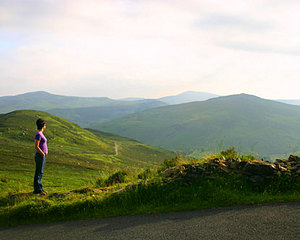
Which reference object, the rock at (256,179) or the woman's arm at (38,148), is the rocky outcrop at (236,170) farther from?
the woman's arm at (38,148)


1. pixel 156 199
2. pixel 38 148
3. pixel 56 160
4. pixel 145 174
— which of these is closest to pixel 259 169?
pixel 156 199

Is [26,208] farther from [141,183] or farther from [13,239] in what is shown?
[141,183]

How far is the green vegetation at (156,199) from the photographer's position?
29.4ft

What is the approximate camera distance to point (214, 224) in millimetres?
7312

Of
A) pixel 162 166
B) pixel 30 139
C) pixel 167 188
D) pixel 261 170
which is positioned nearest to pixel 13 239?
pixel 167 188

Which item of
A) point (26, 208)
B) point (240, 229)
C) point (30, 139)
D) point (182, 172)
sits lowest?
point (30, 139)

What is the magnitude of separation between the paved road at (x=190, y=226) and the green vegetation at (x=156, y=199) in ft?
1.56

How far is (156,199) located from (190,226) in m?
2.54

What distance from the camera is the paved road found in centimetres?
669

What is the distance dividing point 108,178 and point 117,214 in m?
5.06

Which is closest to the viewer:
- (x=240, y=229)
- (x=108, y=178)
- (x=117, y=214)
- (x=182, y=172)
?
(x=240, y=229)

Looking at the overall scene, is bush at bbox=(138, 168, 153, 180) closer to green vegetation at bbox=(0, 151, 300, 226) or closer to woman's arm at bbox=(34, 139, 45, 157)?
green vegetation at bbox=(0, 151, 300, 226)

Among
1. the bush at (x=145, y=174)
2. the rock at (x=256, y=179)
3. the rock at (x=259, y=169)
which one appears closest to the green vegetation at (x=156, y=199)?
the rock at (x=256, y=179)

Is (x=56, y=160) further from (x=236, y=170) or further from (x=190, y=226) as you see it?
(x=190, y=226)
